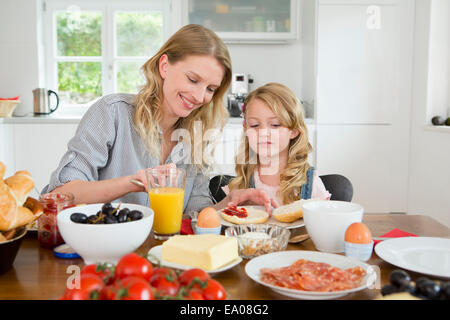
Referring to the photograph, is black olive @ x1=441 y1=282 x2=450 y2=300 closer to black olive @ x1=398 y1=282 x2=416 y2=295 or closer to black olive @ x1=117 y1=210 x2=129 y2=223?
black olive @ x1=398 y1=282 x2=416 y2=295

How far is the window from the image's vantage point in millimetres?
4113

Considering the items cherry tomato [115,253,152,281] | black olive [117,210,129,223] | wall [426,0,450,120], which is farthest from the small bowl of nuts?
wall [426,0,450,120]

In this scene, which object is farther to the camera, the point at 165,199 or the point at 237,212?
the point at 237,212

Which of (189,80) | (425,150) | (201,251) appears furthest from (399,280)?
(425,150)

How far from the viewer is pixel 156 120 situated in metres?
1.69

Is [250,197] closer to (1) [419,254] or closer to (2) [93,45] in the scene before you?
(1) [419,254]

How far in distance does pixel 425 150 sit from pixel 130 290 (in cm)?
326

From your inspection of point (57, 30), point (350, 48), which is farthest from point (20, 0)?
point (350, 48)

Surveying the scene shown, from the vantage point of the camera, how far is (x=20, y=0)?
12.6 feet

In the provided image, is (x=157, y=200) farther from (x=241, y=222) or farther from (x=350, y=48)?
(x=350, y=48)

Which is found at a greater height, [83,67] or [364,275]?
[83,67]

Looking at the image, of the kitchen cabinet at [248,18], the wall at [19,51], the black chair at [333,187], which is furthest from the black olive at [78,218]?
the wall at [19,51]

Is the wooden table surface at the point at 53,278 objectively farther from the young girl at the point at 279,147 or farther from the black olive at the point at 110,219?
the young girl at the point at 279,147
